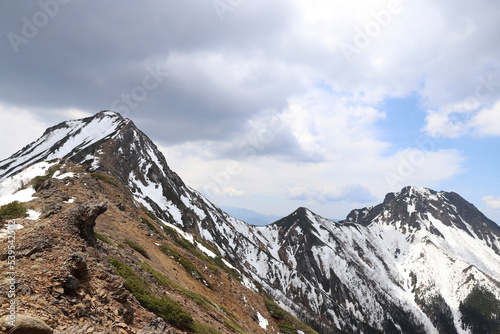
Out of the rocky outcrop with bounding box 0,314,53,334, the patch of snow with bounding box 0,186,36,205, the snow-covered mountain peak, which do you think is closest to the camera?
the rocky outcrop with bounding box 0,314,53,334

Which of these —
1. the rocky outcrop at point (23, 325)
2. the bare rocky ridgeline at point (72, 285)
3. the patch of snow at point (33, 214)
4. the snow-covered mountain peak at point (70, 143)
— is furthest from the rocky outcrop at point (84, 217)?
the snow-covered mountain peak at point (70, 143)

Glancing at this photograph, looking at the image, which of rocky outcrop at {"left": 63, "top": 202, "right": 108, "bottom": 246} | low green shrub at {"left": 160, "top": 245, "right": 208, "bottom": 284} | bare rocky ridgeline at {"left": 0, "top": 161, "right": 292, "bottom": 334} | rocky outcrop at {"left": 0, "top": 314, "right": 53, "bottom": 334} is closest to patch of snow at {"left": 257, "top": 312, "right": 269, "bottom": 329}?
low green shrub at {"left": 160, "top": 245, "right": 208, "bottom": 284}

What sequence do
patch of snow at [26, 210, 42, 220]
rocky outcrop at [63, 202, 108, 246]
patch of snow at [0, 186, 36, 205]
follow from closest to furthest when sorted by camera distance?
rocky outcrop at [63, 202, 108, 246], patch of snow at [26, 210, 42, 220], patch of snow at [0, 186, 36, 205]

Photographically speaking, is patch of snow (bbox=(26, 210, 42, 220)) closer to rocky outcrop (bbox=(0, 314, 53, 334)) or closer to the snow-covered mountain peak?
rocky outcrop (bbox=(0, 314, 53, 334))

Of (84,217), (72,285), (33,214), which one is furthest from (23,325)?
(33,214)

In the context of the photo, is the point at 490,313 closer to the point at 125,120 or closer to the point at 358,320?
the point at 358,320

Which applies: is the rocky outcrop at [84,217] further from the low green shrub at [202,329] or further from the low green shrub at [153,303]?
the low green shrub at [202,329]

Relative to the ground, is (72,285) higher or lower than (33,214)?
lower

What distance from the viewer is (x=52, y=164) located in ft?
171

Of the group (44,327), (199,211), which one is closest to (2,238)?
(44,327)

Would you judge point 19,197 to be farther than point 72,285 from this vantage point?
Yes

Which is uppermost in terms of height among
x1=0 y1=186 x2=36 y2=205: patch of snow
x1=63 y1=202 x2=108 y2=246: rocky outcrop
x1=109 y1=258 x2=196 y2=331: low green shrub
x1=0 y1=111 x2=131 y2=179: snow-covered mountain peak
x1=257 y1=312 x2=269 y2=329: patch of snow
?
x1=0 y1=111 x2=131 y2=179: snow-covered mountain peak

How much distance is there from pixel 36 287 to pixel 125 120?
199158 mm

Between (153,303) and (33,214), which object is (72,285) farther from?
(33,214)
